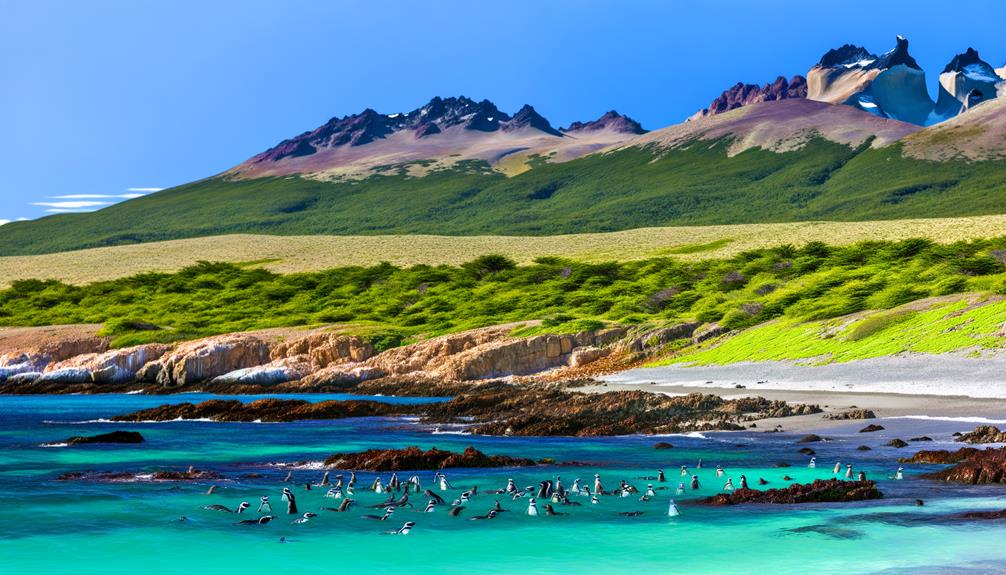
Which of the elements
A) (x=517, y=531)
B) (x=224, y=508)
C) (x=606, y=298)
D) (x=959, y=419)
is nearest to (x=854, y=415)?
(x=959, y=419)

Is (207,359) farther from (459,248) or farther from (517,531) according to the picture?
(459,248)

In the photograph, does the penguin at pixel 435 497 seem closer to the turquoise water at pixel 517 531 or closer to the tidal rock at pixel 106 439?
the turquoise water at pixel 517 531

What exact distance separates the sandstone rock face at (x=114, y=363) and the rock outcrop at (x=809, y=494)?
2447 inches

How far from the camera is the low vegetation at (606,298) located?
55.8 metres

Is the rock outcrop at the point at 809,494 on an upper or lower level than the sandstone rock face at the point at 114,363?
lower

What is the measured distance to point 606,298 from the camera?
9000cm

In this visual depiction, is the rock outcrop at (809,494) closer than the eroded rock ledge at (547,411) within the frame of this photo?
Yes

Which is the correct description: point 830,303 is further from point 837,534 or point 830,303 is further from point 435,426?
point 837,534

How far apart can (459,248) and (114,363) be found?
93841 mm

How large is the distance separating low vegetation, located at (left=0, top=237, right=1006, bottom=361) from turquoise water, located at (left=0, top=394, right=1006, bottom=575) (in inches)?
1034

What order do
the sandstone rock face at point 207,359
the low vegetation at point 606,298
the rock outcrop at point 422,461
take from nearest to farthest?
the rock outcrop at point 422,461, the low vegetation at point 606,298, the sandstone rock face at point 207,359

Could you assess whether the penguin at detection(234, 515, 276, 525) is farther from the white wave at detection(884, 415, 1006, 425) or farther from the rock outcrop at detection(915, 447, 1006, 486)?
the white wave at detection(884, 415, 1006, 425)

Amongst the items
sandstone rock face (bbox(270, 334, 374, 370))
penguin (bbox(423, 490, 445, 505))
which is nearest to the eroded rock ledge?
penguin (bbox(423, 490, 445, 505))

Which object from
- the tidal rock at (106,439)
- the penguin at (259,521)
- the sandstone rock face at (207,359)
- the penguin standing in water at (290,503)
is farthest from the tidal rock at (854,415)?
the sandstone rock face at (207,359)
